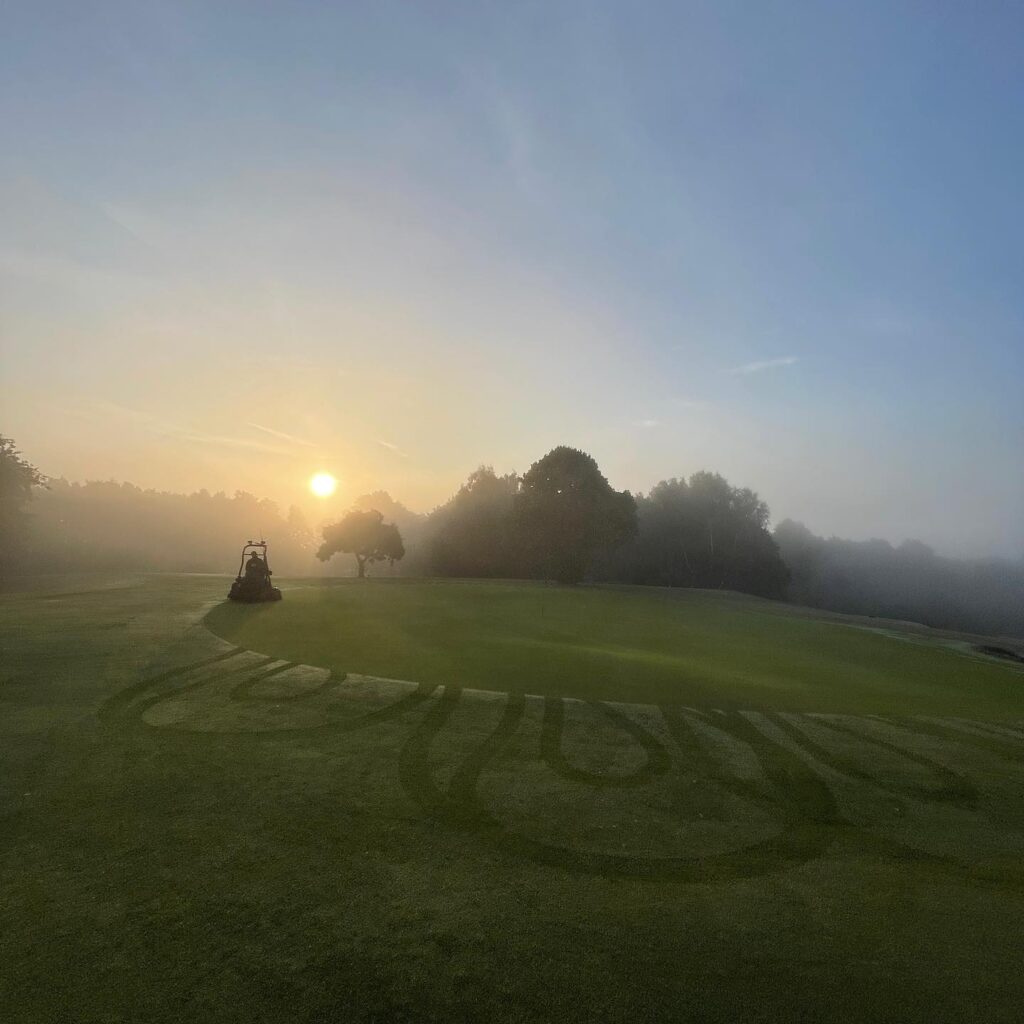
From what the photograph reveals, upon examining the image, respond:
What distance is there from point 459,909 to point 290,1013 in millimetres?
1839

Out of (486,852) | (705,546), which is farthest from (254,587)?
(705,546)

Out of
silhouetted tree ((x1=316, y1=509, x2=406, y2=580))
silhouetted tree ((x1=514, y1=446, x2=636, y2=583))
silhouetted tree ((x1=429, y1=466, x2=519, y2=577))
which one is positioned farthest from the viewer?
silhouetted tree ((x1=429, y1=466, x2=519, y2=577))

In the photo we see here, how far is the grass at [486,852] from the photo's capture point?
525 cm

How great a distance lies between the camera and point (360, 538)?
73438mm

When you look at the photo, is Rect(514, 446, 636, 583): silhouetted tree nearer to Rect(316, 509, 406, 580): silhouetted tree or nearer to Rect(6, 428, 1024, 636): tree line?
Rect(6, 428, 1024, 636): tree line

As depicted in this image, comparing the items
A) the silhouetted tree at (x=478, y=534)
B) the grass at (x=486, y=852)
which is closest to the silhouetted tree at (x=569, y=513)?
the silhouetted tree at (x=478, y=534)

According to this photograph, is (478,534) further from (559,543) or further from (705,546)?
(705,546)

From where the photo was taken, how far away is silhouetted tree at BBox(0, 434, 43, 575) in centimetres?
4931

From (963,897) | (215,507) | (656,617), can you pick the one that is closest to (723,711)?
(963,897)

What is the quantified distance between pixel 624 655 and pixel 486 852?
14.4 metres

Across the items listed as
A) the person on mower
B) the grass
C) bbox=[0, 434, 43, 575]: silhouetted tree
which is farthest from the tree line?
the grass

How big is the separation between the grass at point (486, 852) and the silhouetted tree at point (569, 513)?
51.5m

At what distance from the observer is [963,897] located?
22.7ft

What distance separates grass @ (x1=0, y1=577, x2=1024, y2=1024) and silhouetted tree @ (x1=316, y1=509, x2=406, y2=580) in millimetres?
57237
